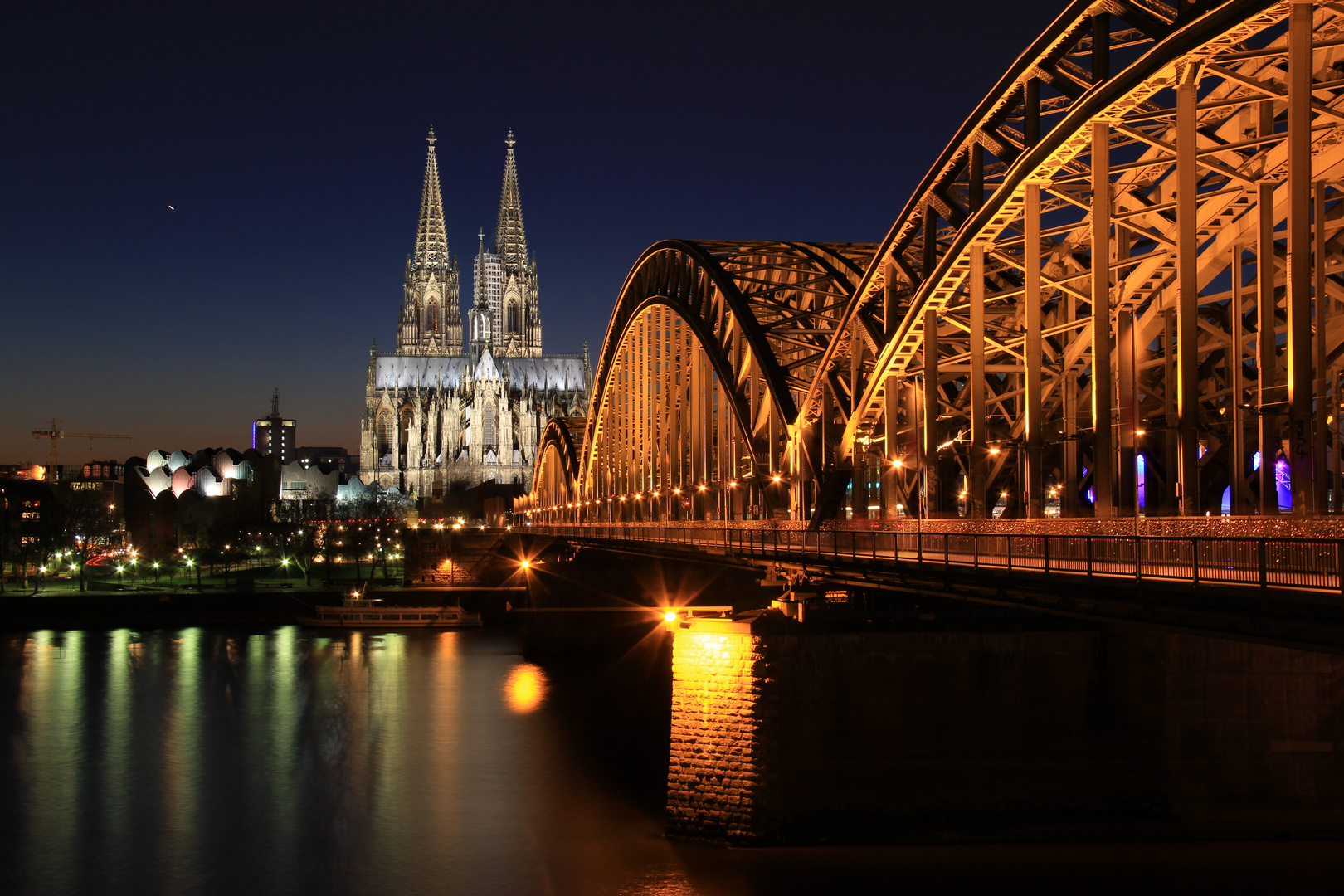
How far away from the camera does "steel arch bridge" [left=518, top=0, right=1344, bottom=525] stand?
65.2 ft

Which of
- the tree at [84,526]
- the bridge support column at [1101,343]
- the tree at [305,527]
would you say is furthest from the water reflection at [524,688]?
the tree at [84,526]

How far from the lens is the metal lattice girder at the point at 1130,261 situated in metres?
19.9

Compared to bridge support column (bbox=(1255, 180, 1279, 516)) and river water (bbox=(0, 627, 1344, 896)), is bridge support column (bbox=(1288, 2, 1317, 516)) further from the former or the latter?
river water (bbox=(0, 627, 1344, 896))

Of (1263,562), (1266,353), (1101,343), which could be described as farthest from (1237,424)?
(1263,562)

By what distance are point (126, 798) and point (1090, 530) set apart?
27.9m

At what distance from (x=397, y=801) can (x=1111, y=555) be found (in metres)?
23.6

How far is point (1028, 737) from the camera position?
25.6 meters

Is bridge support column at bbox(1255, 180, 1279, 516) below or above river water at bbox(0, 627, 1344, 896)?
above

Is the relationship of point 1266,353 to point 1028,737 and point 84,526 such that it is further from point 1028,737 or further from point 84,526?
point 84,526

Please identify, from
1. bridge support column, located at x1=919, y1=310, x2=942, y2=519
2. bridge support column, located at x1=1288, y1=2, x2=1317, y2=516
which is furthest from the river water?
bridge support column, located at x1=1288, y1=2, x2=1317, y2=516

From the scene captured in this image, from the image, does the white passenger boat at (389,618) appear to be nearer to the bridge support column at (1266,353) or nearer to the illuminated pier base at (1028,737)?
the illuminated pier base at (1028,737)

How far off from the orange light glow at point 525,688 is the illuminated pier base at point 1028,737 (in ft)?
81.7

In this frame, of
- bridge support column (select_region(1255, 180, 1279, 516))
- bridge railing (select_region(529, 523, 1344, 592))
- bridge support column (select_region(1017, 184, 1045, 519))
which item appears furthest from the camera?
bridge support column (select_region(1017, 184, 1045, 519))

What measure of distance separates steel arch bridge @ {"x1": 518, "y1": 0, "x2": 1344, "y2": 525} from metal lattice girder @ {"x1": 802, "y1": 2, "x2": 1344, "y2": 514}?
0.07 m
